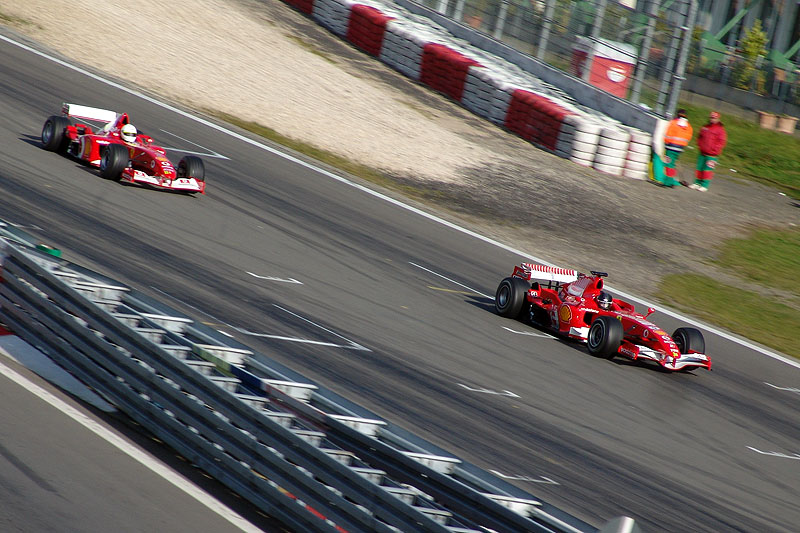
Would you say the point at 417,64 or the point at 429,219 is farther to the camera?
the point at 417,64

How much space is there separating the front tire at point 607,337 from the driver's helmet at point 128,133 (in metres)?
6.80

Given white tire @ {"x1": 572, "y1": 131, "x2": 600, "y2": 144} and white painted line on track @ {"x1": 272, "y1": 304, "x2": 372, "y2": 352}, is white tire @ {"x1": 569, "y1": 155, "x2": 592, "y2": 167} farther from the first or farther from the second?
white painted line on track @ {"x1": 272, "y1": 304, "x2": 372, "y2": 352}

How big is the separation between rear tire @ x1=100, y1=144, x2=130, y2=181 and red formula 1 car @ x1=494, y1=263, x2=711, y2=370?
17.6ft

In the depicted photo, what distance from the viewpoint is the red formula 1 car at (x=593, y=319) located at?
453 inches

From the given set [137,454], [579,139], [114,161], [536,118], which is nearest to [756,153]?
[579,139]

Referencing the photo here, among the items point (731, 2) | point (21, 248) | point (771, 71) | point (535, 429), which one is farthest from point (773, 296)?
point (731, 2)

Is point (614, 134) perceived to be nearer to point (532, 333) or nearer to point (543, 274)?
point (543, 274)

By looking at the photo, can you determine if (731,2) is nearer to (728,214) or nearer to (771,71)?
(771,71)

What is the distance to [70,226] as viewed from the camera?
10.8m

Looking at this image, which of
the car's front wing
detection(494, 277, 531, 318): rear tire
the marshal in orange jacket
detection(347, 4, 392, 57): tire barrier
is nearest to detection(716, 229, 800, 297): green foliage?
the marshal in orange jacket

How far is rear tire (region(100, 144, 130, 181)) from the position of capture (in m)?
13.0

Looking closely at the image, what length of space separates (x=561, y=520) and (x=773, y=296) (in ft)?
44.2

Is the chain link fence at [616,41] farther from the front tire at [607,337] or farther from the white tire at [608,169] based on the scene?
the front tire at [607,337]

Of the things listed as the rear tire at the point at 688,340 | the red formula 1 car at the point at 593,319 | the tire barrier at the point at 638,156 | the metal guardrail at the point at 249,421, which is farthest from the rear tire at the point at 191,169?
the tire barrier at the point at 638,156
